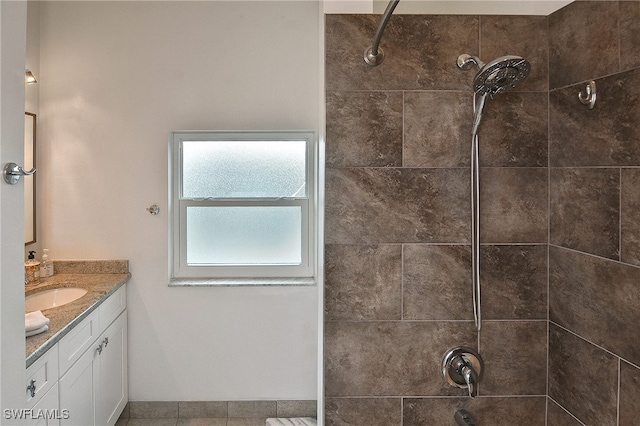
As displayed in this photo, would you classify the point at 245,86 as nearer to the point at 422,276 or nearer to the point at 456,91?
the point at 456,91

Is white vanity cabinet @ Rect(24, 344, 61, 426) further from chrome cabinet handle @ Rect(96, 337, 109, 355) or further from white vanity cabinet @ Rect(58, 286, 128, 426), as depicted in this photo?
chrome cabinet handle @ Rect(96, 337, 109, 355)

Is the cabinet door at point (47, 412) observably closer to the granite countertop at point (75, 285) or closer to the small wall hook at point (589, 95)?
the granite countertop at point (75, 285)

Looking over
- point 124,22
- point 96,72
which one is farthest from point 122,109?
point 124,22

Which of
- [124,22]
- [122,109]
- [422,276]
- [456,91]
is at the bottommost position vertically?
[422,276]

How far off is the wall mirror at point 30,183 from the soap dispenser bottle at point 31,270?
0.34ft

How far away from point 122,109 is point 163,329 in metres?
1.42

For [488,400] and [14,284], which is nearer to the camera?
[14,284]

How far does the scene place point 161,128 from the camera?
261 cm

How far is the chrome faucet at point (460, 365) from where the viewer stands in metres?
1.51

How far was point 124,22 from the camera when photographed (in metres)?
2.57

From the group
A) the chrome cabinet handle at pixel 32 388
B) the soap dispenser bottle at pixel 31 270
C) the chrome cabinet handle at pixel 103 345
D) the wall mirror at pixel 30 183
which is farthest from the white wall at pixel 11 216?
the wall mirror at pixel 30 183

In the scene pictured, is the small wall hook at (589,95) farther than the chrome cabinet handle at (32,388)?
No

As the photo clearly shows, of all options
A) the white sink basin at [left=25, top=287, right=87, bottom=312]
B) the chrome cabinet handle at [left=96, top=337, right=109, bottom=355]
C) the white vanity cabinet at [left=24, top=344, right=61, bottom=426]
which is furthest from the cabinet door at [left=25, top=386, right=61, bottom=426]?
the white sink basin at [left=25, top=287, right=87, bottom=312]

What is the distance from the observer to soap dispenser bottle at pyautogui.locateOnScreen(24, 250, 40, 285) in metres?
2.35
